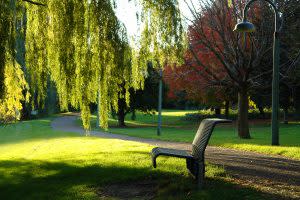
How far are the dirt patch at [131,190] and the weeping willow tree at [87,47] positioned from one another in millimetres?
2156

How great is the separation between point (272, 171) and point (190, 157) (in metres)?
3.27

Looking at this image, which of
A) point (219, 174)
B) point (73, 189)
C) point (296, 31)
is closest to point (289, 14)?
point (296, 31)

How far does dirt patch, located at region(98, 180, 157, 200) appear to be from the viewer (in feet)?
27.3

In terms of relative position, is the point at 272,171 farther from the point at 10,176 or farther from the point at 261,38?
the point at 261,38

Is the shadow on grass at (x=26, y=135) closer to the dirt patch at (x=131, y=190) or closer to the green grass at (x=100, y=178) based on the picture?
the green grass at (x=100, y=178)

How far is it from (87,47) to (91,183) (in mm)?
3233

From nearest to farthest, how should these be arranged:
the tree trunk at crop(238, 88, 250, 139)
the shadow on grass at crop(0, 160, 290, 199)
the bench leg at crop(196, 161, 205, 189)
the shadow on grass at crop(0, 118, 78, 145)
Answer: the shadow on grass at crop(0, 160, 290, 199) < the bench leg at crop(196, 161, 205, 189) < the tree trunk at crop(238, 88, 250, 139) < the shadow on grass at crop(0, 118, 78, 145)

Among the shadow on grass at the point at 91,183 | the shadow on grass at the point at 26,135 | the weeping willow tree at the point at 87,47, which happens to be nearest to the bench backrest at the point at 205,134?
the shadow on grass at the point at 91,183

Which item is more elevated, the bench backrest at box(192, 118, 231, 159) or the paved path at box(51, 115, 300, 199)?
the bench backrest at box(192, 118, 231, 159)

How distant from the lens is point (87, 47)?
35.3ft

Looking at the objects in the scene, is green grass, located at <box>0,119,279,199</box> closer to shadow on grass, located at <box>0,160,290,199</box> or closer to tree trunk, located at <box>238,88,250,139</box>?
shadow on grass, located at <box>0,160,290,199</box>

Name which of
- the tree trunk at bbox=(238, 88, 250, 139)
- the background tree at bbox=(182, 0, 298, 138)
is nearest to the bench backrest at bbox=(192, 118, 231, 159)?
the background tree at bbox=(182, 0, 298, 138)

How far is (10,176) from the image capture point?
36.3 feet

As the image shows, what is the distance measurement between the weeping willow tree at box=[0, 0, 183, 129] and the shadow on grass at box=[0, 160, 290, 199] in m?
1.34
